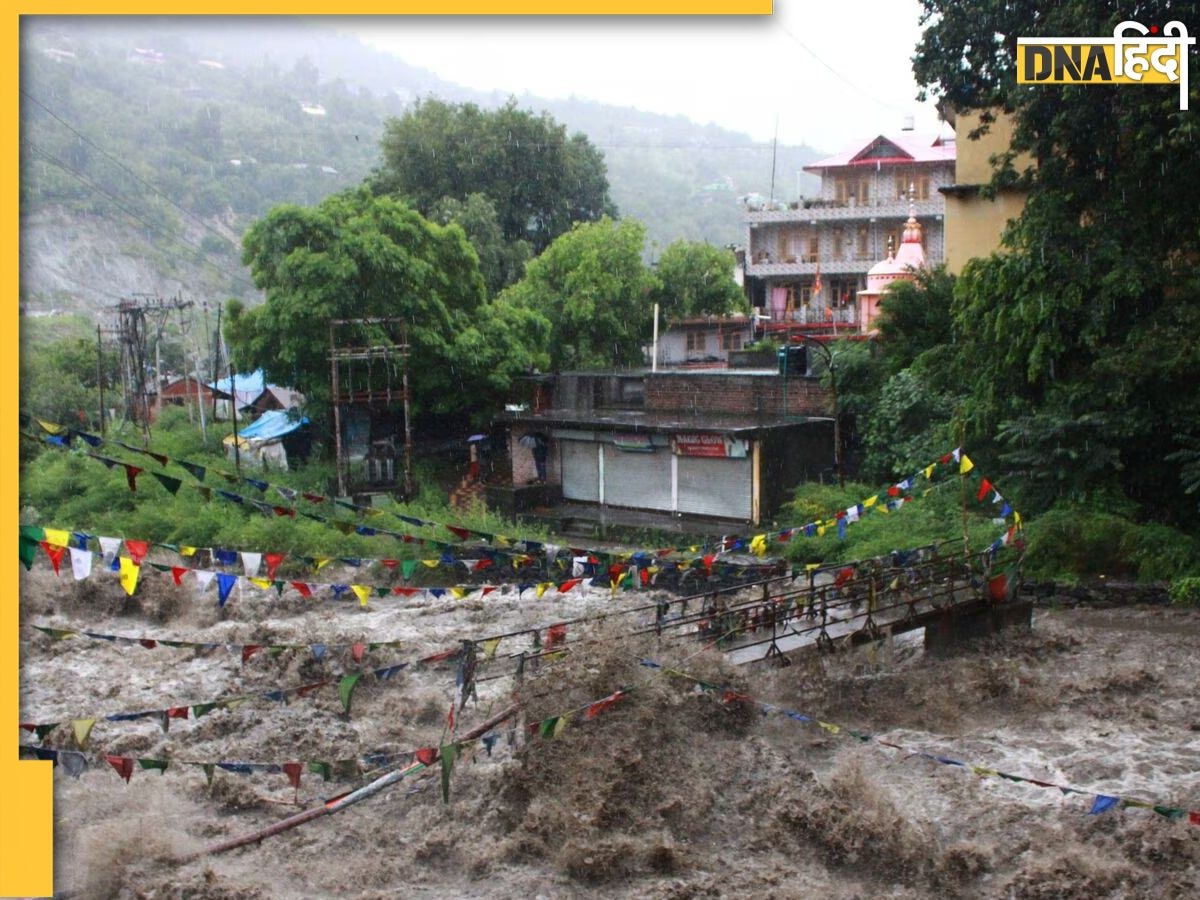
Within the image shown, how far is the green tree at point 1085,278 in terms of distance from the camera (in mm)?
14641

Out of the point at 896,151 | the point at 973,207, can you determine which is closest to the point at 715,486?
the point at 973,207

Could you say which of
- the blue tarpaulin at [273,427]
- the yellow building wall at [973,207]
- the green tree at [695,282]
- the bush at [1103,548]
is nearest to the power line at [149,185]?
the green tree at [695,282]

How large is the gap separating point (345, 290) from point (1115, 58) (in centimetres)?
1416

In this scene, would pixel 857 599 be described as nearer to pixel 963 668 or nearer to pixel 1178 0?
pixel 963 668

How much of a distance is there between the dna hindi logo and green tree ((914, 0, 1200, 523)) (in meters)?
0.18

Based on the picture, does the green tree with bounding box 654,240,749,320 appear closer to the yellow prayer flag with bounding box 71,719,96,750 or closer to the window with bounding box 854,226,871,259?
the window with bounding box 854,226,871,259

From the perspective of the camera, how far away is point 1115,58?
14.6 metres

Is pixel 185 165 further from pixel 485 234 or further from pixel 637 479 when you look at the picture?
pixel 637 479

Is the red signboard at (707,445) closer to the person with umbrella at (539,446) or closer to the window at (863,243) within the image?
the person with umbrella at (539,446)

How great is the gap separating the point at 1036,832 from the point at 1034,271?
8595 mm

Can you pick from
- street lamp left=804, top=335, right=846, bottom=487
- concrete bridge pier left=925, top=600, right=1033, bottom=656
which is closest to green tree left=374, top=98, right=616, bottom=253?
street lamp left=804, top=335, right=846, bottom=487

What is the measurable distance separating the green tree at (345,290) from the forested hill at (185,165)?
372 cm

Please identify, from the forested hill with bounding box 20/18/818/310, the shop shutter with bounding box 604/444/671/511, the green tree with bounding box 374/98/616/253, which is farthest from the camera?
the forested hill with bounding box 20/18/818/310

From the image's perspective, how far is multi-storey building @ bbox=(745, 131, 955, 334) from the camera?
39.0 m
